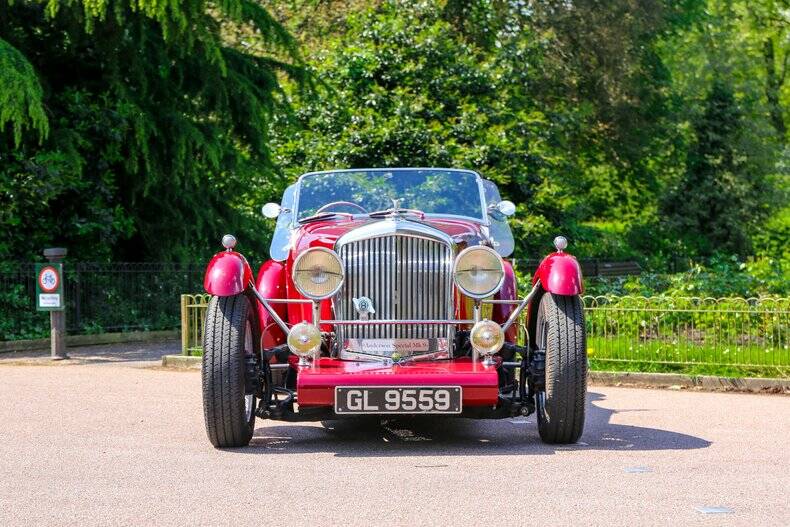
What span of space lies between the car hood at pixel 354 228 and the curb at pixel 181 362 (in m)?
6.23

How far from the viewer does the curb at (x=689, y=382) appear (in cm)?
1292

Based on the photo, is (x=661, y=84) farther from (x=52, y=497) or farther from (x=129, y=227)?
(x=52, y=497)

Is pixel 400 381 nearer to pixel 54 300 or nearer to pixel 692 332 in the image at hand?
pixel 692 332

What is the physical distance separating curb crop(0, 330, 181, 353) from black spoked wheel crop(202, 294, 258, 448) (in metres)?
11.2

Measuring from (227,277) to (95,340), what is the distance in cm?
1235

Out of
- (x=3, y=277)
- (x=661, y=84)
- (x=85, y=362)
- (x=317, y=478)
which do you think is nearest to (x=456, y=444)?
(x=317, y=478)

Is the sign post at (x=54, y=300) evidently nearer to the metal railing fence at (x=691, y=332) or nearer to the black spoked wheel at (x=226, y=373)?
the metal railing fence at (x=691, y=332)

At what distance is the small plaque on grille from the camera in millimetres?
8773

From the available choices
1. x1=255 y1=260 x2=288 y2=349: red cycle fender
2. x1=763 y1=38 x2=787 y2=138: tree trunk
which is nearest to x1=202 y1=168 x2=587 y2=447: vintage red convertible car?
x1=255 y1=260 x2=288 y2=349: red cycle fender

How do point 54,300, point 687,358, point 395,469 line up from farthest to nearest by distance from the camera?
point 54,300
point 687,358
point 395,469

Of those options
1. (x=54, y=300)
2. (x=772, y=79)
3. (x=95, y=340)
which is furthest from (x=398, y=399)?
(x=772, y=79)

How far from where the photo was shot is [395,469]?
7.63 meters

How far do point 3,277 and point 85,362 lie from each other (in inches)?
127

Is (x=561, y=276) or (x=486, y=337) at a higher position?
(x=561, y=276)
